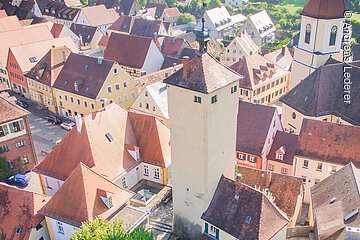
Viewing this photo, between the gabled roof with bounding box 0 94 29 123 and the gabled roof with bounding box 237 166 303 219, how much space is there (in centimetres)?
2662

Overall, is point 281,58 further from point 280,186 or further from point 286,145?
point 280,186

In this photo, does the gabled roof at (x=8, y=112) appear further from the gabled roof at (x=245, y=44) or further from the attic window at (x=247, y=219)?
the gabled roof at (x=245, y=44)

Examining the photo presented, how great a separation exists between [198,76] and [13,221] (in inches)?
806

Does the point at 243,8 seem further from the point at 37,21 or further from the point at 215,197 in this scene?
the point at 215,197

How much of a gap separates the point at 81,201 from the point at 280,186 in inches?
748

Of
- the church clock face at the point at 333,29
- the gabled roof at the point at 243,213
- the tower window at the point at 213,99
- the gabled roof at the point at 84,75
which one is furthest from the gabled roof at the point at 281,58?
the tower window at the point at 213,99

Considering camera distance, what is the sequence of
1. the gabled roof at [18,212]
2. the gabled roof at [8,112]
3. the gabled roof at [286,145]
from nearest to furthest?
the gabled roof at [18,212], the gabled roof at [8,112], the gabled roof at [286,145]

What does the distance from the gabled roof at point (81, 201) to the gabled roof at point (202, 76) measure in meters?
11.2

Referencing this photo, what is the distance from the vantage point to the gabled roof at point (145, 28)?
320ft

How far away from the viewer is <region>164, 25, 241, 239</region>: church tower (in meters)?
31.0

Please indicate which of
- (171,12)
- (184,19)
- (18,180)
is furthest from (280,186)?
(171,12)

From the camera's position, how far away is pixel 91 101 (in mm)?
61375

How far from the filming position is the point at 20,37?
8406 centimetres

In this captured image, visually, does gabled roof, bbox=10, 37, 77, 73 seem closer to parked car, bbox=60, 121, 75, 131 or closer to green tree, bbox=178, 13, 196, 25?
parked car, bbox=60, 121, 75, 131
